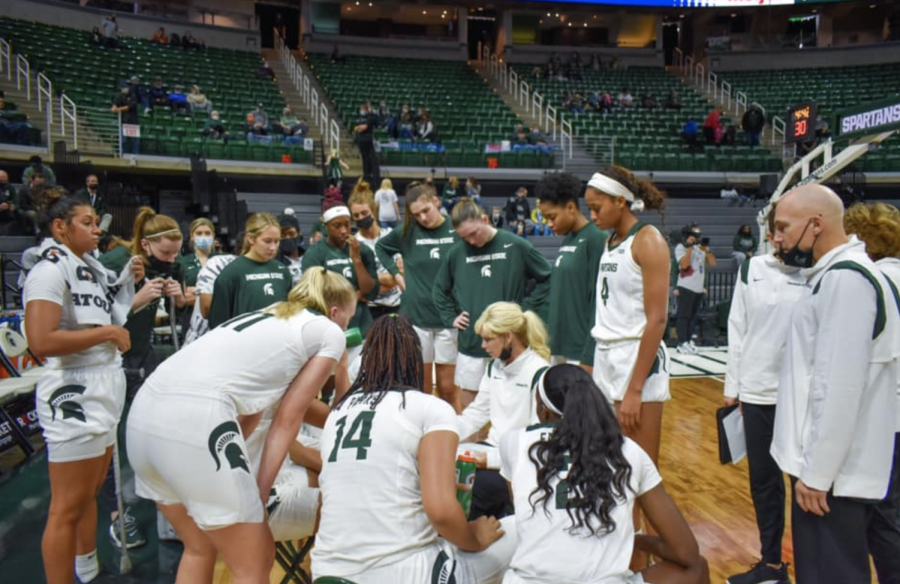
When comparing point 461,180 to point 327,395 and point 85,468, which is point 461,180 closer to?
point 327,395

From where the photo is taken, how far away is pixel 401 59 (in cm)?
2447

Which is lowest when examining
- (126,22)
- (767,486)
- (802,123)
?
(767,486)

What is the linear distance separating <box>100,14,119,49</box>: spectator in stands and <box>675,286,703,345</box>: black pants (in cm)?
1683

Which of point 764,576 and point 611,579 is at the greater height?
point 611,579

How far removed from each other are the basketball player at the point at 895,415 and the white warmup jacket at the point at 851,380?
0.17 meters

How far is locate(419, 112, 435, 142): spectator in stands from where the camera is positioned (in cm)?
1698

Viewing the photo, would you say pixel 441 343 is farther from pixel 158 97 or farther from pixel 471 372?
pixel 158 97

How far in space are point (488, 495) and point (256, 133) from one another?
44.5 feet

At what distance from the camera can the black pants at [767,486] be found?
312 centimetres

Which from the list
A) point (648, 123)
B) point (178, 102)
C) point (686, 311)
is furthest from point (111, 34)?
point (686, 311)

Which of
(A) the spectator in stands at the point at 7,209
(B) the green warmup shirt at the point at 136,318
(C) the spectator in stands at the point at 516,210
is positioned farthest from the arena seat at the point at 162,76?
(B) the green warmup shirt at the point at 136,318

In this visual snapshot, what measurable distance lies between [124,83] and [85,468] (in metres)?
15.0

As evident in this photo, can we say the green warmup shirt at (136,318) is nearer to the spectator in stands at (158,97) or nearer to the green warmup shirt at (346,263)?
the green warmup shirt at (346,263)

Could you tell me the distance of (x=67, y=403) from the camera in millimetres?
2809
